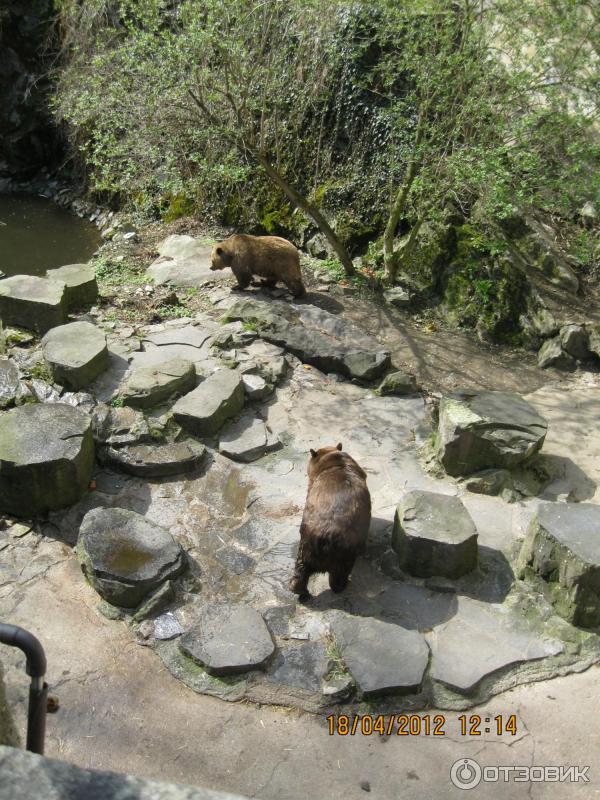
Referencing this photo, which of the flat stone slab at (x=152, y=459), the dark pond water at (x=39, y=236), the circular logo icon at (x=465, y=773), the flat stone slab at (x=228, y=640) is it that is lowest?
the dark pond water at (x=39, y=236)

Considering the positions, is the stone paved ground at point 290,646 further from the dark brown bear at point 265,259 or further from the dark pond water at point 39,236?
the dark pond water at point 39,236

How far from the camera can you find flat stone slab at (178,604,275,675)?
14.3ft

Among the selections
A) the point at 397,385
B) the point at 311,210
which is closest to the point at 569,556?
the point at 397,385

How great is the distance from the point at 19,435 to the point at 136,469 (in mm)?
1041

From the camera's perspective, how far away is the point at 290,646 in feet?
15.0

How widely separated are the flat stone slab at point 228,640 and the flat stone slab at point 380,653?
51 centimetres

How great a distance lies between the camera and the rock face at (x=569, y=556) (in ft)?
15.0

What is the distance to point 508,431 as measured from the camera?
6.07m

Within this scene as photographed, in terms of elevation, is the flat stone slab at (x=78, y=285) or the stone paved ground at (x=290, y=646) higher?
the flat stone slab at (x=78, y=285)

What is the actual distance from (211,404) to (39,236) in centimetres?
875

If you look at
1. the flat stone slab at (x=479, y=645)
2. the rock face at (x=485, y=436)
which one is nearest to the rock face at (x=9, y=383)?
the rock face at (x=485, y=436)

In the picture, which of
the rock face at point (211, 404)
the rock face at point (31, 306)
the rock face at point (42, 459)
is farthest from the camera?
the rock face at point (31, 306)

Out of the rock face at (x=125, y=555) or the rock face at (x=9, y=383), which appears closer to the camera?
the rock face at (x=125, y=555)
